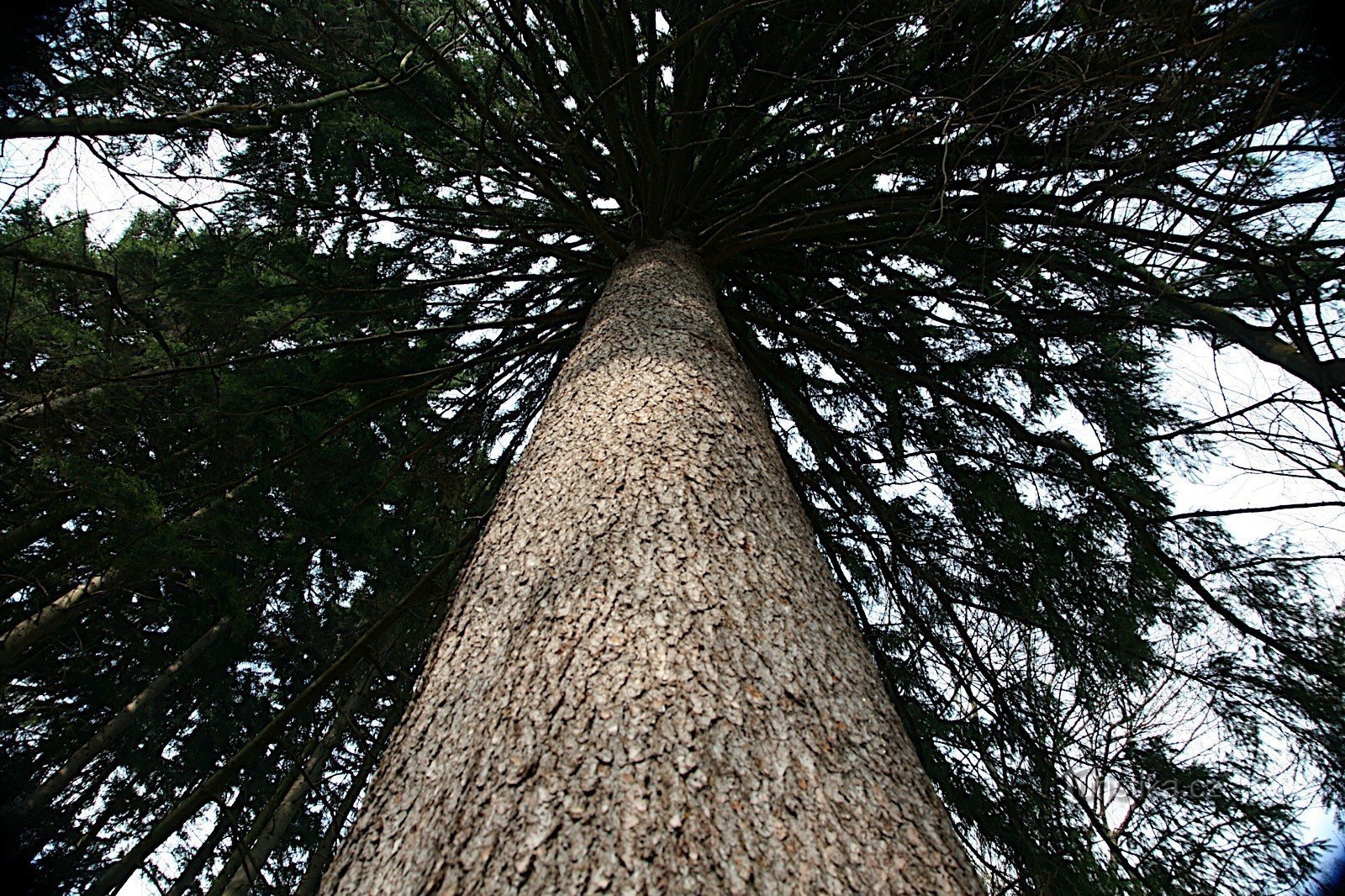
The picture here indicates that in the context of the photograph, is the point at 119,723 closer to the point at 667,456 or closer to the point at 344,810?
the point at 344,810

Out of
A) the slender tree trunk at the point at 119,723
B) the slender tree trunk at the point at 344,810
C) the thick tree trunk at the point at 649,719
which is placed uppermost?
the slender tree trunk at the point at 119,723

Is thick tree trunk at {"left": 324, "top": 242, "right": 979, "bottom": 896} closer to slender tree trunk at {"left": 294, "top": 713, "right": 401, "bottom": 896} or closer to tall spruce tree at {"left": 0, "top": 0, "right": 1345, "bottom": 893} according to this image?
tall spruce tree at {"left": 0, "top": 0, "right": 1345, "bottom": 893}

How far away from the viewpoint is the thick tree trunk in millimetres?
823

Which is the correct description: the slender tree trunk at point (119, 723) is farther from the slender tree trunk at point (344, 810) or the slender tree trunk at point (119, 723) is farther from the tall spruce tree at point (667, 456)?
the slender tree trunk at point (344, 810)

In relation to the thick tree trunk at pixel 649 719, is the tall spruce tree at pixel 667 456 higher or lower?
higher

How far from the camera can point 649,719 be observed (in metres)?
0.98

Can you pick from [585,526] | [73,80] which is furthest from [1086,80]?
[73,80]

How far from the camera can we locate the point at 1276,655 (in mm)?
2529

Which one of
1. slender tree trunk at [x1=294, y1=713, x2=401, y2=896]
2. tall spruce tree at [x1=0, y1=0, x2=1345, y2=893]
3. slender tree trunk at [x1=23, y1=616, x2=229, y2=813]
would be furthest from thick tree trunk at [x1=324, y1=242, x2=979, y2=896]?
slender tree trunk at [x1=23, y1=616, x2=229, y2=813]

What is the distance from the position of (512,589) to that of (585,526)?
212 millimetres

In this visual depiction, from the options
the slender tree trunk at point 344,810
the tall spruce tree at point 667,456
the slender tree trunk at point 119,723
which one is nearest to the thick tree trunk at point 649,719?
the tall spruce tree at point 667,456

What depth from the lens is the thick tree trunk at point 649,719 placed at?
823 mm

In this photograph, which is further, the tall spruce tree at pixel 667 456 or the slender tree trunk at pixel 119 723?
the slender tree trunk at pixel 119 723

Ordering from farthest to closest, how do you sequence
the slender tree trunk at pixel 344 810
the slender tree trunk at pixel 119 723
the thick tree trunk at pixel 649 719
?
1. the slender tree trunk at pixel 119 723
2. the slender tree trunk at pixel 344 810
3. the thick tree trunk at pixel 649 719
